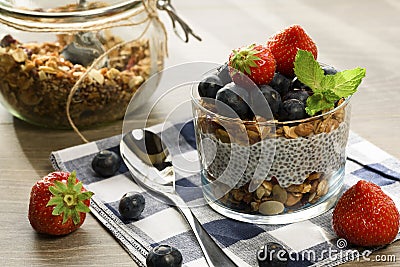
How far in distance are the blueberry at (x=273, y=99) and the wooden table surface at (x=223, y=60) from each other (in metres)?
0.20

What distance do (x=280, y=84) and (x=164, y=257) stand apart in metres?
0.26

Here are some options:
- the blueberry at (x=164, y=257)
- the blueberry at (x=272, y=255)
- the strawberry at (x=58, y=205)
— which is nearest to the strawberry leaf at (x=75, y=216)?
the strawberry at (x=58, y=205)

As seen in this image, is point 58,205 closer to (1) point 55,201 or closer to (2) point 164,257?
(1) point 55,201

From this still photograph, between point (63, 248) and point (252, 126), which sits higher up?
point (252, 126)

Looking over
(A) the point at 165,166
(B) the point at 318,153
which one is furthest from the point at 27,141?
(B) the point at 318,153

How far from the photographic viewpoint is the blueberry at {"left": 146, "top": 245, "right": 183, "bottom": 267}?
2.90 ft

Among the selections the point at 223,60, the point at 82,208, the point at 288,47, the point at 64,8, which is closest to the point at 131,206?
the point at 82,208

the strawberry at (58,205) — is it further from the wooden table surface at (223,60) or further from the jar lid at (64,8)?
the jar lid at (64,8)

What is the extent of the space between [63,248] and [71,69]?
38 centimetres

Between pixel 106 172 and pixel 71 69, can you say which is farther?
pixel 71 69

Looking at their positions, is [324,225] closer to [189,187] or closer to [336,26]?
[189,187]

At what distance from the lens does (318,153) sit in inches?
37.8

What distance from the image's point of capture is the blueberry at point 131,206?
1.01 meters

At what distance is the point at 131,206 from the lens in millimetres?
1007
